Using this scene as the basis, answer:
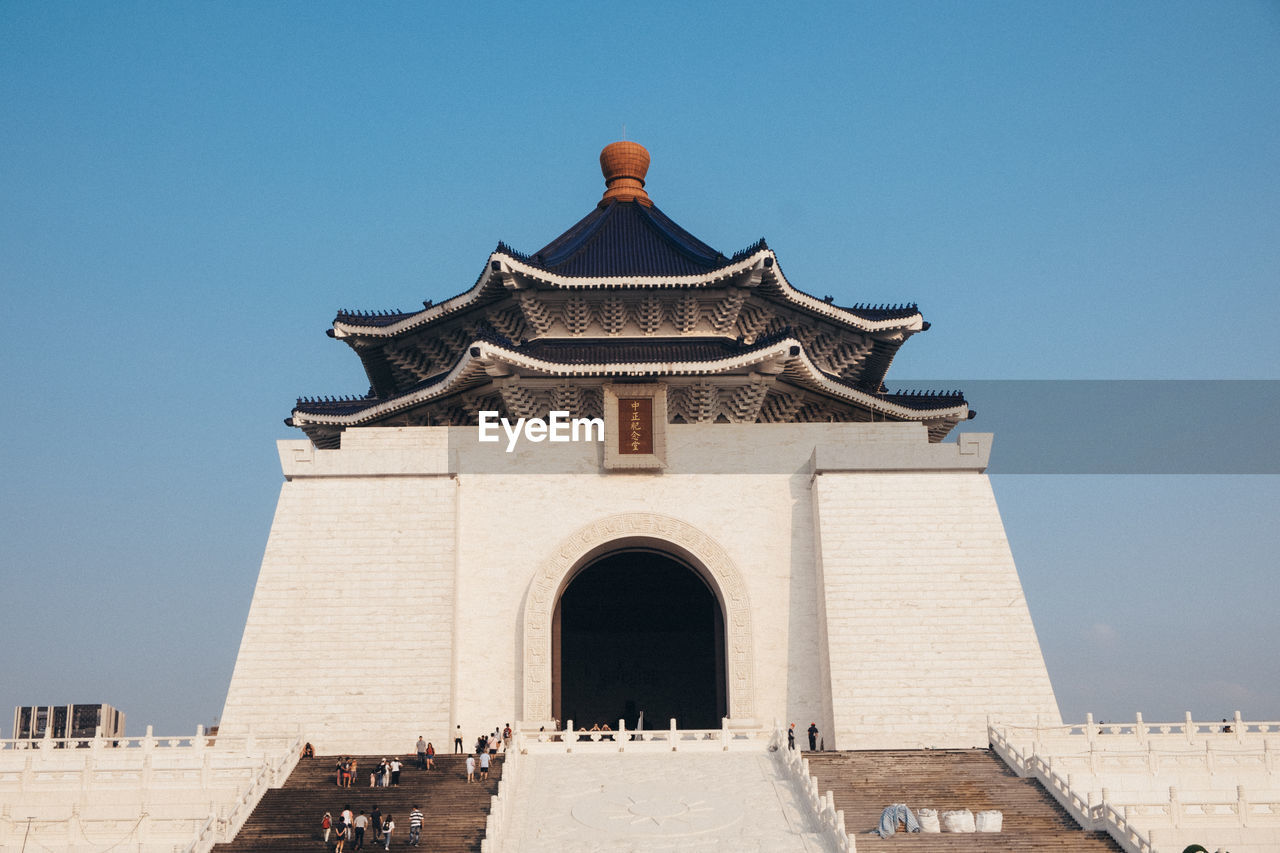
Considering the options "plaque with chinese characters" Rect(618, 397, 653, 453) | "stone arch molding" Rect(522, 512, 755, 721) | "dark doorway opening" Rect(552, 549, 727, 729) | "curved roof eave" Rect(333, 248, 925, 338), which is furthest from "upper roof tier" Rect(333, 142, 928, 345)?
"dark doorway opening" Rect(552, 549, 727, 729)

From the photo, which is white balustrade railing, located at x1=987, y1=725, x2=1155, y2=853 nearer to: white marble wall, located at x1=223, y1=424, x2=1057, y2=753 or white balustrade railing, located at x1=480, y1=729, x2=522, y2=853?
white marble wall, located at x1=223, y1=424, x2=1057, y2=753

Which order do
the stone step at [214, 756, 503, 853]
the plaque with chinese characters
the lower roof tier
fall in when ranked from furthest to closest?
the plaque with chinese characters
the lower roof tier
the stone step at [214, 756, 503, 853]

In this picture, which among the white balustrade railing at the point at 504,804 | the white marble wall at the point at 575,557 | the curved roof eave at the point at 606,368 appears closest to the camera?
the white balustrade railing at the point at 504,804

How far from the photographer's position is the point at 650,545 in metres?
29.6

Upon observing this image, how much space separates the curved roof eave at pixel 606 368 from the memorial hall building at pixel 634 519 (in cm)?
6

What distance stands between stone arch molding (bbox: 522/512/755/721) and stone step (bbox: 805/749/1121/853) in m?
3.34

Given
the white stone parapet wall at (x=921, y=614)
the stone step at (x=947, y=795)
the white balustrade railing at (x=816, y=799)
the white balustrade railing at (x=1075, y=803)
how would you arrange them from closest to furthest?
the white balustrade railing at (x=1075, y=803)
the white balustrade railing at (x=816, y=799)
the stone step at (x=947, y=795)
the white stone parapet wall at (x=921, y=614)

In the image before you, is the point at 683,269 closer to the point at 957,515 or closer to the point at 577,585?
the point at 957,515

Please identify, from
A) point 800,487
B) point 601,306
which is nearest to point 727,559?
point 800,487

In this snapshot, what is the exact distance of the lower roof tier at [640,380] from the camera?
1131 inches

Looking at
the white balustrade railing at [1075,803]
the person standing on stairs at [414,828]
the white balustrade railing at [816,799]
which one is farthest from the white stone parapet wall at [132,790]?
the white balustrade railing at [1075,803]

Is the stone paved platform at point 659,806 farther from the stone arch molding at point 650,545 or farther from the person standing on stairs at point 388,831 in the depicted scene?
the stone arch molding at point 650,545

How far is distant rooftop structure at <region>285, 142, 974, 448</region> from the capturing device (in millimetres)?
29172

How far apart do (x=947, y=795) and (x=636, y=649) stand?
1785cm
